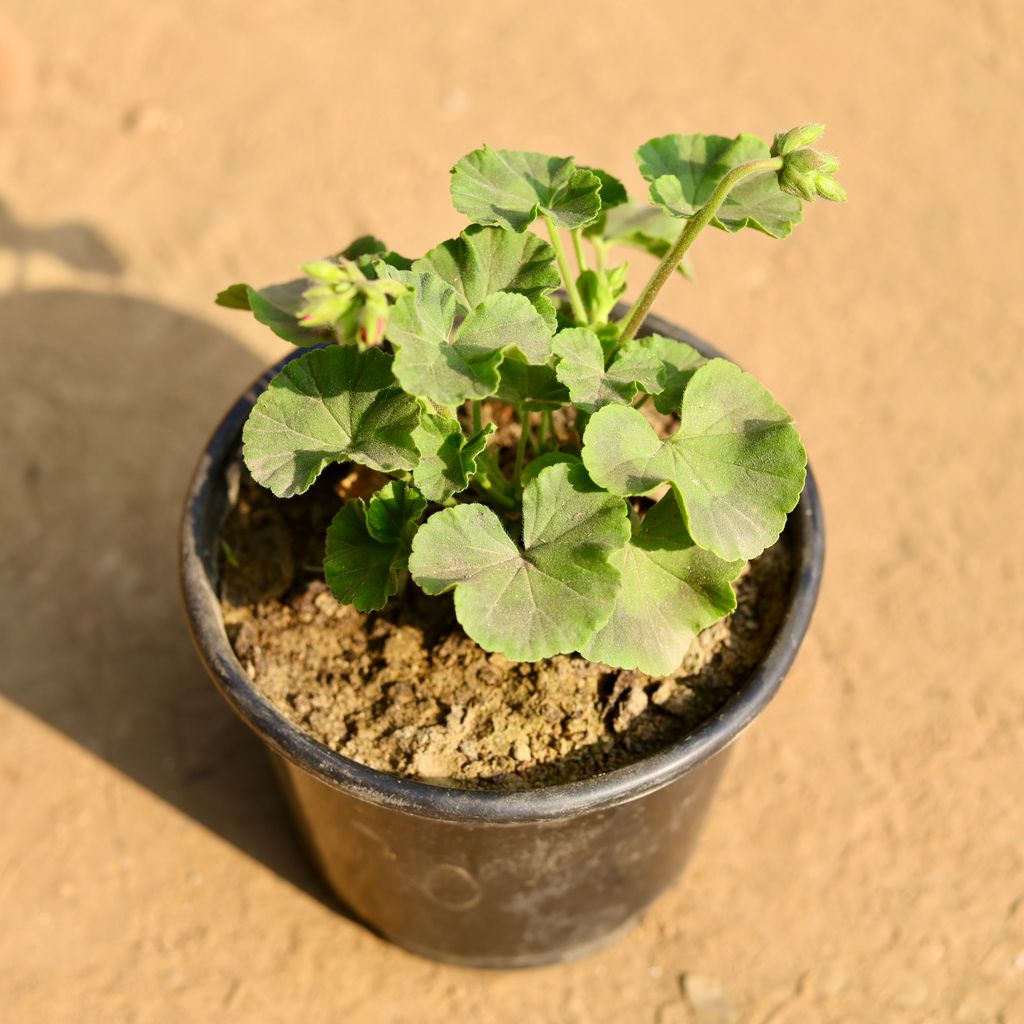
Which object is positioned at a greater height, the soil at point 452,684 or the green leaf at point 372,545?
the green leaf at point 372,545

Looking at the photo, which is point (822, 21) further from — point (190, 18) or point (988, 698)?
point (988, 698)

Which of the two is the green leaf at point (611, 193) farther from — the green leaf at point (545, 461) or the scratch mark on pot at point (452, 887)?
the scratch mark on pot at point (452, 887)

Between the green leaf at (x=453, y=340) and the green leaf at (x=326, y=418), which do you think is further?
the green leaf at (x=326, y=418)

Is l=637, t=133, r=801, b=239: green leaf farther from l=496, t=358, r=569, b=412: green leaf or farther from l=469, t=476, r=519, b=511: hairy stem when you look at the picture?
l=469, t=476, r=519, b=511: hairy stem

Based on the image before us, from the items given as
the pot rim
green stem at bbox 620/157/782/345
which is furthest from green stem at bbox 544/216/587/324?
the pot rim

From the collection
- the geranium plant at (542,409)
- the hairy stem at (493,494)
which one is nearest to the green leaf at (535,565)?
the geranium plant at (542,409)

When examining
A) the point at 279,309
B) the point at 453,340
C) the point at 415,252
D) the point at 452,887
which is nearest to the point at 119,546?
the point at 415,252
